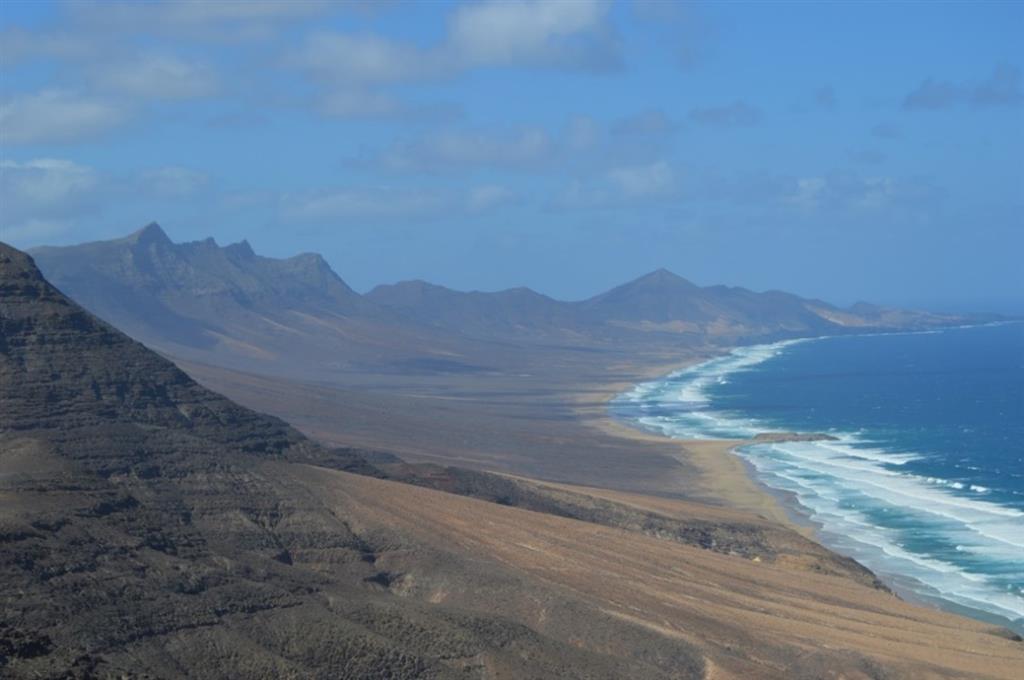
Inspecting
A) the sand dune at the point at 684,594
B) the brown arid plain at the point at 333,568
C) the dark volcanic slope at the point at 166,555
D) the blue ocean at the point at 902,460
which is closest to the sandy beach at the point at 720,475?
the blue ocean at the point at 902,460

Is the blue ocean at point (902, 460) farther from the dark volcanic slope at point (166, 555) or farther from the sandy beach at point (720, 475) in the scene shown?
the dark volcanic slope at point (166, 555)

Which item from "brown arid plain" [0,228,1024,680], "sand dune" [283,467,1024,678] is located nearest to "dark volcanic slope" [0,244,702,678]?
"brown arid plain" [0,228,1024,680]

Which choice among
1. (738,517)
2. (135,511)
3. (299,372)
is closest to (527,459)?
(738,517)

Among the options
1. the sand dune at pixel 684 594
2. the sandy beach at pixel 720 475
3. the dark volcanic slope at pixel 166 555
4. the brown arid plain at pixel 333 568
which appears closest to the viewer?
the dark volcanic slope at pixel 166 555

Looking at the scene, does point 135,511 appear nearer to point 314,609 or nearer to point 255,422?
point 314,609

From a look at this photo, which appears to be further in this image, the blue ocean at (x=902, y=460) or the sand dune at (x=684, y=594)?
the blue ocean at (x=902, y=460)

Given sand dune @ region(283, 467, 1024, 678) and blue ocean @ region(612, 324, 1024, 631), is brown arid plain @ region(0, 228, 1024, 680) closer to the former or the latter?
sand dune @ region(283, 467, 1024, 678)

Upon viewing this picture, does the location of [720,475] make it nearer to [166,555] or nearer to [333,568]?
[333,568]

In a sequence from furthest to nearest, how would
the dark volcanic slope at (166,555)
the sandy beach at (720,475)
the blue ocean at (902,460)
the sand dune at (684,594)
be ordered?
the sandy beach at (720,475) < the blue ocean at (902,460) < the sand dune at (684,594) < the dark volcanic slope at (166,555)

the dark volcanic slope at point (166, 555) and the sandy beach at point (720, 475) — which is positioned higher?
the dark volcanic slope at point (166, 555)
